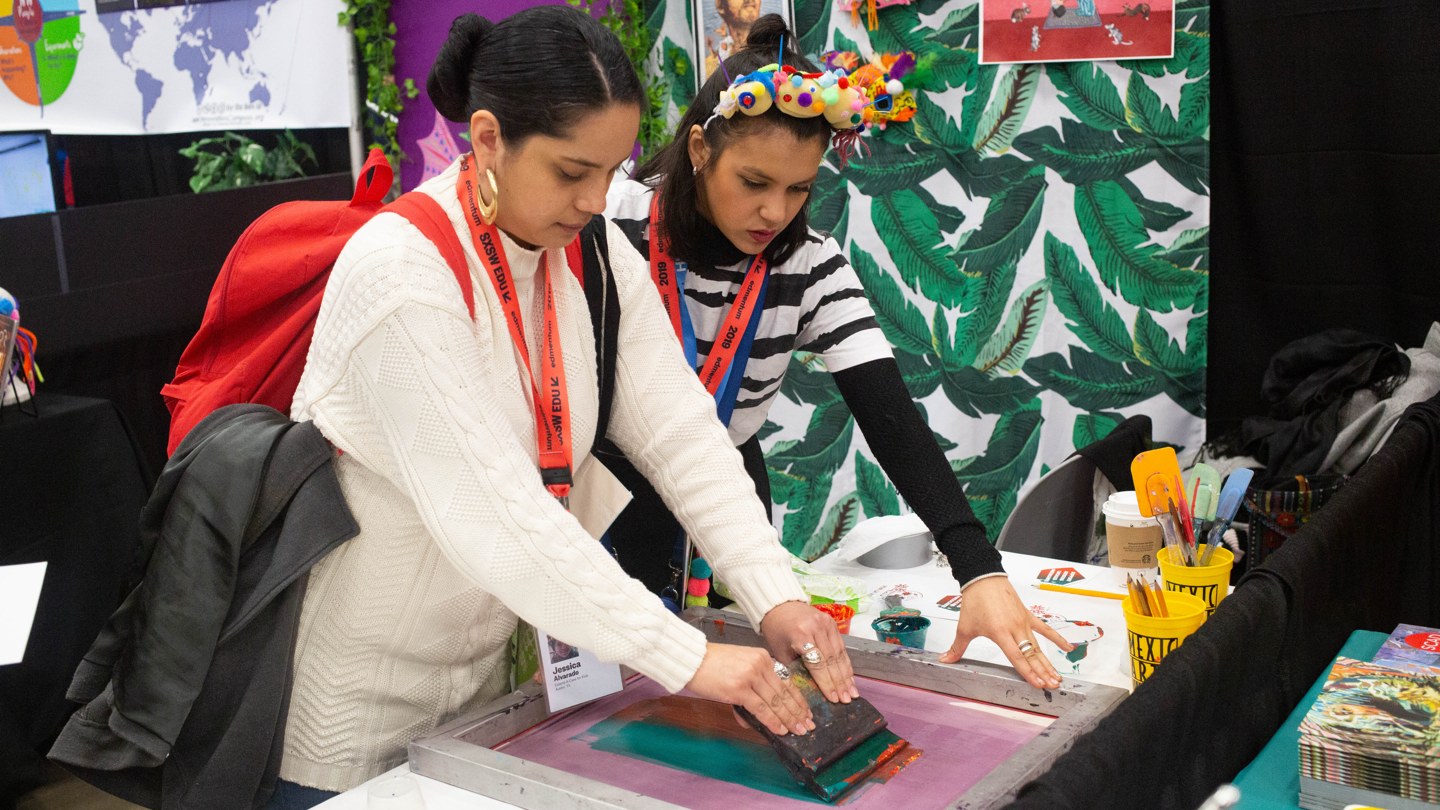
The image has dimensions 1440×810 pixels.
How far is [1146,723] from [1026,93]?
7.78 ft

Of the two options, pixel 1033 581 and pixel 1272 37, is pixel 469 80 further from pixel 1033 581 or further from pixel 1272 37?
pixel 1272 37

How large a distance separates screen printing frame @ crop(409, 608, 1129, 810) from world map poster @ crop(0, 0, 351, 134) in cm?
321

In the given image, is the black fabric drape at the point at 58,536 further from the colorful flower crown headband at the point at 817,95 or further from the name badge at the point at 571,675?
the colorful flower crown headband at the point at 817,95

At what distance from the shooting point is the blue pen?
62.7 inches

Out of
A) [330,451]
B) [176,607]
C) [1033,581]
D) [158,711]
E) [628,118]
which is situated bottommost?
[1033,581]

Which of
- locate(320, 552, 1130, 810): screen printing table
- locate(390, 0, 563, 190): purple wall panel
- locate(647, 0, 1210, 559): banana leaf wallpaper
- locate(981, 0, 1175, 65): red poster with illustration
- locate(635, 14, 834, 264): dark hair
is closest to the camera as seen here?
locate(320, 552, 1130, 810): screen printing table

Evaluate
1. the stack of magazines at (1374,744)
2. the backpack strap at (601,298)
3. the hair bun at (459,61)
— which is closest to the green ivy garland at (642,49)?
the backpack strap at (601,298)

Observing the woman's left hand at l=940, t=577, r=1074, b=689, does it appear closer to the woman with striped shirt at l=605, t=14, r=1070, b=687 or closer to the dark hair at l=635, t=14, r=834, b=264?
the woman with striped shirt at l=605, t=14, r=1070, b=687

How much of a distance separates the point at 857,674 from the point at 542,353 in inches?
21.3

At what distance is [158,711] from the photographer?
126cm

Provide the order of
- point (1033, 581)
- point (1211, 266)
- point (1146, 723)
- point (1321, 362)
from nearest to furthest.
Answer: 1. point (1146, 723)
2. point (1033, 581)
3. point (1321, 362)
4. point (1211, 266)

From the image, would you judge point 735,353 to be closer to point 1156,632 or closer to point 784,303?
point 784,303

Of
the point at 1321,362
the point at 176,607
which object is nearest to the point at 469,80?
the point at 176,607

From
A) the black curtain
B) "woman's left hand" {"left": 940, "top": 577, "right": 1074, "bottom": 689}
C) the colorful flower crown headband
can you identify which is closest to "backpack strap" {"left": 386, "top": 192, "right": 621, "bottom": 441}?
the colorful flower crown headband
